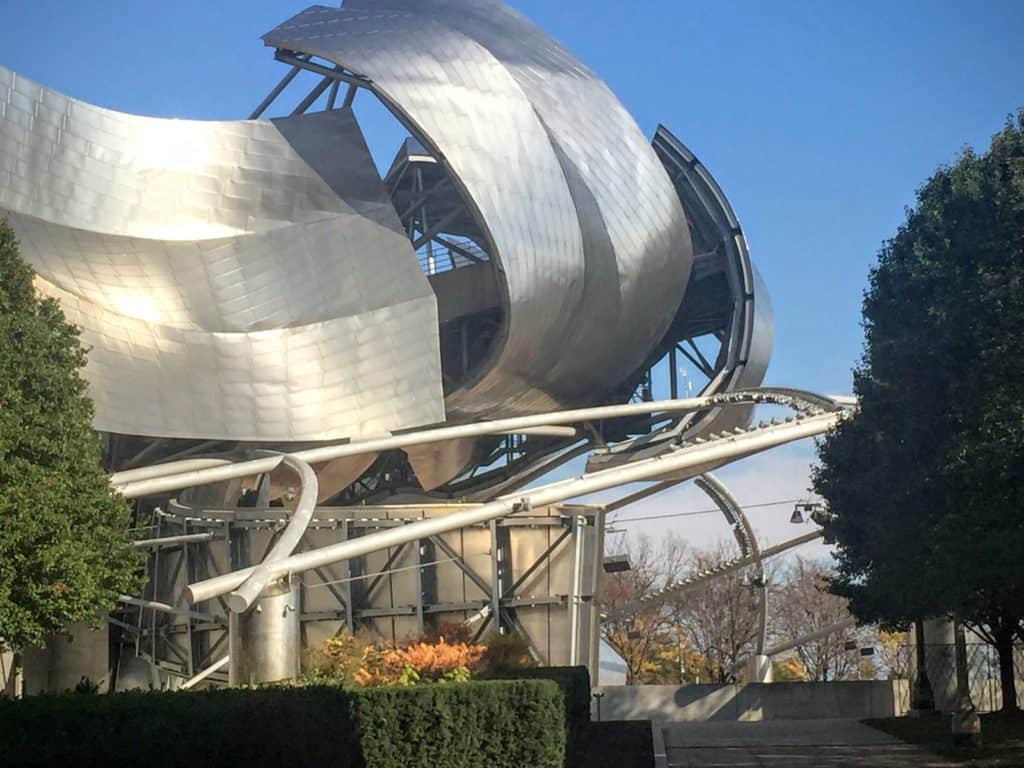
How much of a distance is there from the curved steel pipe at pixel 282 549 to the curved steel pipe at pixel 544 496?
15cm

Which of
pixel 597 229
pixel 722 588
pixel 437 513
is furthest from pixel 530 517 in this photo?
pixel 722 588

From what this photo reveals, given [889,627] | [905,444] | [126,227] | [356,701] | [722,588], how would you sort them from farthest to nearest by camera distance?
[722,588] → [126,227] → [889,627] → [905,444] → [356,701]

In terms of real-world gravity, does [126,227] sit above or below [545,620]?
above

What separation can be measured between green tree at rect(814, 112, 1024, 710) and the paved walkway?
226 centimetres

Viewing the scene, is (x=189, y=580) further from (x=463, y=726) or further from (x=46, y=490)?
(x=463, y=726)

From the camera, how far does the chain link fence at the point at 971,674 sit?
29.8 metres

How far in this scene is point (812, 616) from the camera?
75.1m

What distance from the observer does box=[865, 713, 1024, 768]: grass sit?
18.7 meters

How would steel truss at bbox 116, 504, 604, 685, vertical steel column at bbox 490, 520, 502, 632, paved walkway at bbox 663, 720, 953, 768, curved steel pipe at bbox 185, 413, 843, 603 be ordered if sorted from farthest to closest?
vertical steel column at bbox 490, 520, 502, 632 < steel truss at bbox 116, 504, 604, 685 < curved steel pipe at bbox 185, 413, 843, 603 < paved walkway at bbox 663, 720, 953, 768

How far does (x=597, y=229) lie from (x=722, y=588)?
111 ft

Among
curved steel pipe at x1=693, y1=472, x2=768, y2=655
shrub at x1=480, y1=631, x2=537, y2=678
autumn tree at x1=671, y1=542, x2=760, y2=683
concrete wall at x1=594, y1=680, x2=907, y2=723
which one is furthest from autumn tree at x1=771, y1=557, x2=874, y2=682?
shrub at x1=480, y1=631, x2=537, y2=678

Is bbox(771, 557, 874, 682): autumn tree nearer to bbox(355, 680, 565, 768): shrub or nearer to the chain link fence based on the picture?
Answer: the chain link fence

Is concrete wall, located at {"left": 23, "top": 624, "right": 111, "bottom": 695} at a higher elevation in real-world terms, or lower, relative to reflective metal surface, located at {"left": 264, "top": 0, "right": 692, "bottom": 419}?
lower

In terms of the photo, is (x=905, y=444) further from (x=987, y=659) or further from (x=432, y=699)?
(x=987, y=659)
